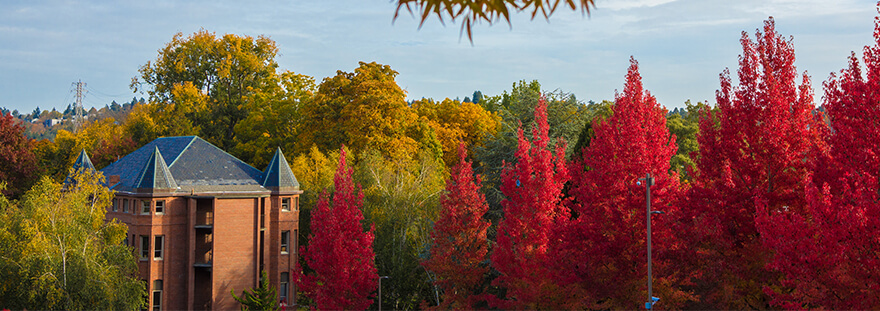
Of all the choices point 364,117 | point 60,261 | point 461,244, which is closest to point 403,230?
point 364,117

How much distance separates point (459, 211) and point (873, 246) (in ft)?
56.3

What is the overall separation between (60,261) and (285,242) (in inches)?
559

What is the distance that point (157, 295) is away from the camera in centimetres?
4253

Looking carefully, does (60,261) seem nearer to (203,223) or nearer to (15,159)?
(203,223)

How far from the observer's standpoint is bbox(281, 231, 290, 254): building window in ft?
151

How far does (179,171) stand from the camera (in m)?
44.0

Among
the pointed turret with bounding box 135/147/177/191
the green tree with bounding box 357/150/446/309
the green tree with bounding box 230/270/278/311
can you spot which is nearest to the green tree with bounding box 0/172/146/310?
the pointed turret with bounding box 135/147/177/191

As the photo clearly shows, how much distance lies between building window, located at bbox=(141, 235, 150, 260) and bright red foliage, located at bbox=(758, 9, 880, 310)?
32.6 m

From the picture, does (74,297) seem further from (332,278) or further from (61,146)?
(61,146)

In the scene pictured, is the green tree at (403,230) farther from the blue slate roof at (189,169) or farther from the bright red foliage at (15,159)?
the bright red foliage at (15,159)

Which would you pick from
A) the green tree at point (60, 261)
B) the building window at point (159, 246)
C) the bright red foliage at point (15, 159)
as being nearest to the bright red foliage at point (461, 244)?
the green tree at point (60, 261)

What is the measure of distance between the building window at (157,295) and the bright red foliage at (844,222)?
3282cm

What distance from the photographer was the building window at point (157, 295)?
4234 centimetres

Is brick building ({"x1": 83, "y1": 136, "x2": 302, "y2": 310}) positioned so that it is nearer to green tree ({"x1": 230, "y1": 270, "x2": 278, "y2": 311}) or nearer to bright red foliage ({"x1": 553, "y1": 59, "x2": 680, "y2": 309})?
green tree ({"x1": 230, "y1": 270, "x2": 278, "y2": 311})
